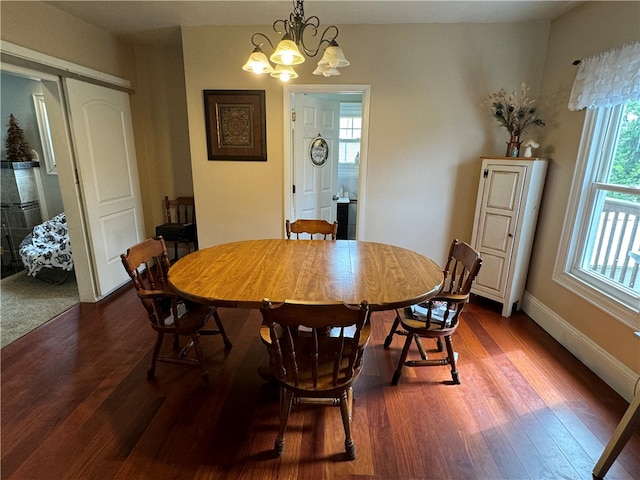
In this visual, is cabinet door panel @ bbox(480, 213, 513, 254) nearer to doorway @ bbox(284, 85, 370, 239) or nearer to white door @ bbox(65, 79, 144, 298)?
doorway @ bbox(284, 85, 370, 239)

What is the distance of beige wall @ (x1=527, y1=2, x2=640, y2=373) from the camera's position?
210 cm

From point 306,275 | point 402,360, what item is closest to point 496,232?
point 402,360

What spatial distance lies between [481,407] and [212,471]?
A: 4.91 ft

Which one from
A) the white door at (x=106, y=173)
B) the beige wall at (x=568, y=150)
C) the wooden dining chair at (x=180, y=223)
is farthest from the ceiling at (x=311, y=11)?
the wooden dining chair at (x=180, y=223)

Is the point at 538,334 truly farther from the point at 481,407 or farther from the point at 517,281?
the point at 481,407

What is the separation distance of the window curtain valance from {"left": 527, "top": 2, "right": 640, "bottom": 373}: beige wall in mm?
111

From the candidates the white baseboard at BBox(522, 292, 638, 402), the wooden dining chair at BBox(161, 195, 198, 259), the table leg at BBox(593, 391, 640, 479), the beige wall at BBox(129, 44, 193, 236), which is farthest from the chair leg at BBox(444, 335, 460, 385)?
the beige wall at BBox(129, 44, 193, 236)

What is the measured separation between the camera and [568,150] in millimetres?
2605

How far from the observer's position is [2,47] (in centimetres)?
222

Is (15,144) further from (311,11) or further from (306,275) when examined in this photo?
(306,275)

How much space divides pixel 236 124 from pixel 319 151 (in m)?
1.03

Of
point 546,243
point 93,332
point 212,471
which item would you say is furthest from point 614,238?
point 93,332

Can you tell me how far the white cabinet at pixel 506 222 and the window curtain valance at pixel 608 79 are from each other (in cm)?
52

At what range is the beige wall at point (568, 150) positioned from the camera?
2104 mm
